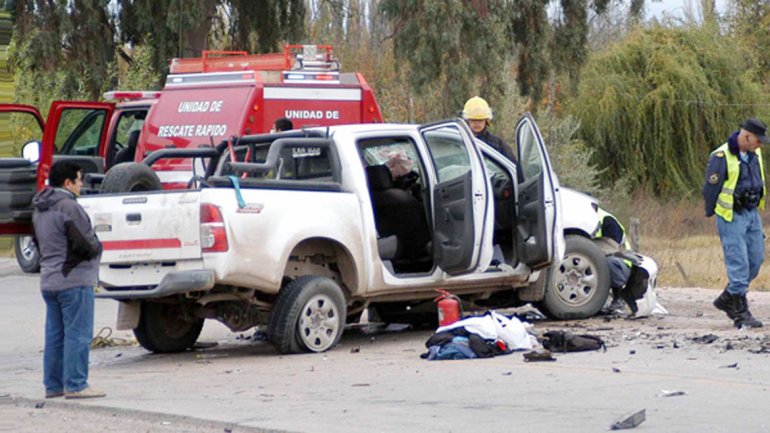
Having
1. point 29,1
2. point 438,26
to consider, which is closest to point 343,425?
point 438,26

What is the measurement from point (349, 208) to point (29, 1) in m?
17.5

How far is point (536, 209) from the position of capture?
13000 millimetres

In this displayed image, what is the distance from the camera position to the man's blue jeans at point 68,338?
32.6 ft

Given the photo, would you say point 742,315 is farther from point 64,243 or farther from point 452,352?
point 64,243

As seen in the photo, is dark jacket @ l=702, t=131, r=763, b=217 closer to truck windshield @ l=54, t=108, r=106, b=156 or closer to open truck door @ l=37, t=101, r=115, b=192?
open truck door @ l=37, t=101, r=115, b=192

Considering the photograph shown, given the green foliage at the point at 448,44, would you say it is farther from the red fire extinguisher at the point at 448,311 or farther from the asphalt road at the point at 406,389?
the red fire extinguisher at the point at 448,311

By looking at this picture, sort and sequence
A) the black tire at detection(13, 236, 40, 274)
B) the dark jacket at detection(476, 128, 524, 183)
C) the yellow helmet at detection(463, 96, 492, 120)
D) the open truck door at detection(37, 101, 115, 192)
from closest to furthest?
the dark jacket at detection(476, 128, 524, 183)
the yellow helmet at detection(463, 96, 492, 120)
the open truck door at detection(37, 101, 115, 192)
the black tire at detection(13, 236, 40, 274)

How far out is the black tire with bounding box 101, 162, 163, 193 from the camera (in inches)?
490

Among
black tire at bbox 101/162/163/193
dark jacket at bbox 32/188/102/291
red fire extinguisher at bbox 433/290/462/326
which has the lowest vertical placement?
red fire extinguisher at bbox 433/290/462/326

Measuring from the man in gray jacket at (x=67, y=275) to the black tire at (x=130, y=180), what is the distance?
2.31 m

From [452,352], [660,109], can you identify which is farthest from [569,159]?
[452,352]

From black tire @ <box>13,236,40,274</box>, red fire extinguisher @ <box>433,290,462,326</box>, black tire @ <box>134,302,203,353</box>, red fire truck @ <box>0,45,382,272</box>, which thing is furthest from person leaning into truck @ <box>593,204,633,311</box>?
black tire @ <box>13,236,40,274</box>

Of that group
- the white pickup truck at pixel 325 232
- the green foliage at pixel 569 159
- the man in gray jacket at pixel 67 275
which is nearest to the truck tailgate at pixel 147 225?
the white pickup truck at pixel 325 232

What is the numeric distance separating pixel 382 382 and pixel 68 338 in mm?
2198
